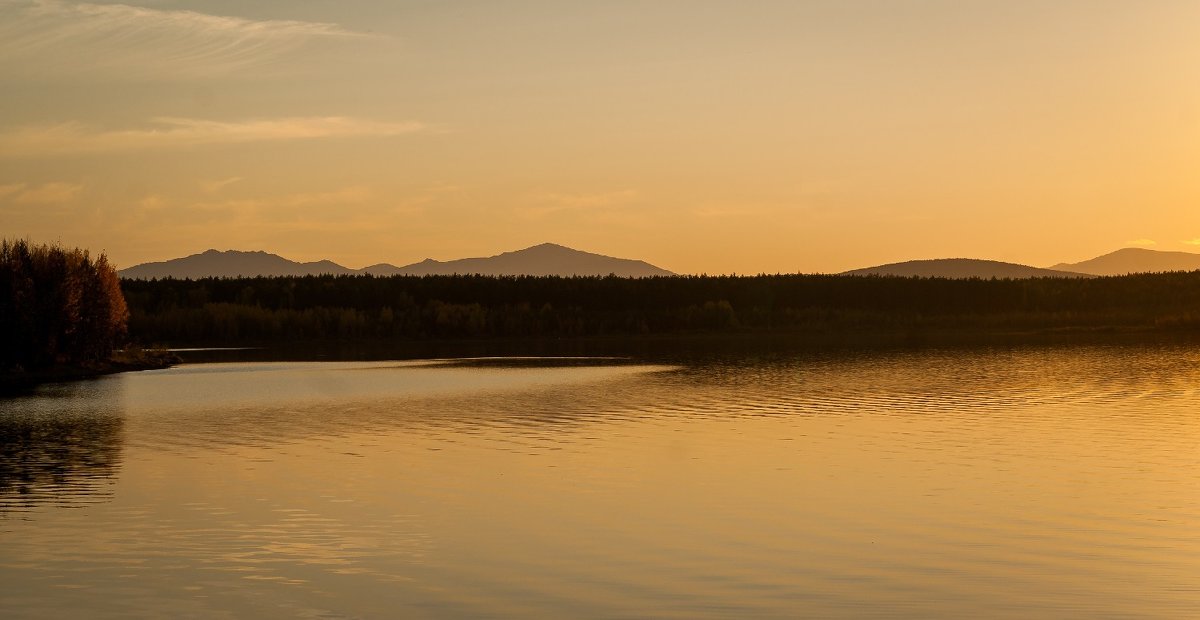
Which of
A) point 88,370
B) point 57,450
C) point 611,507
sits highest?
point 88,370

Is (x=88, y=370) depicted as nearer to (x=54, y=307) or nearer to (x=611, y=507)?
(x=54, y=307)

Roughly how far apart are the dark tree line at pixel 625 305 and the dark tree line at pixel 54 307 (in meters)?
30.1

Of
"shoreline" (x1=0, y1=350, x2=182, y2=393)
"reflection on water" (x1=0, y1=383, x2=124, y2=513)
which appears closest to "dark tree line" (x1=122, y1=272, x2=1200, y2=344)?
"shoreline" (x1=0, y1=350, x2=182, y2=393)

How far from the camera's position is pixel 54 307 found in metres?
51.2

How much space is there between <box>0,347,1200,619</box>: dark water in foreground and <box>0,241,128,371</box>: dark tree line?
15080 mm

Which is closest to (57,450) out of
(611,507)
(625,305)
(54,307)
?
(611,507)

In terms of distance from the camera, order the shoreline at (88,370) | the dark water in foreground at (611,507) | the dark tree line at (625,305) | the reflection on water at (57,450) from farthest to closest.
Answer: the dark tree line at (625,305)
the shoreline at (88,370)
the reflection on water at (57,450)
the dark water in foreground at (611,507)

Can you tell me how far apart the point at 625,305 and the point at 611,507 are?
9251 centimetres

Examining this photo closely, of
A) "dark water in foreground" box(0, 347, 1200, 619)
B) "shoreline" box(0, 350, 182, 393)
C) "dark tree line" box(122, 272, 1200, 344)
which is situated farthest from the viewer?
"dark tree line" box(122, 272, 1200, 344)

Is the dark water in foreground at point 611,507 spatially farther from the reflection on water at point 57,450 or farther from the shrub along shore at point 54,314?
the shrub along shore at point 54,314

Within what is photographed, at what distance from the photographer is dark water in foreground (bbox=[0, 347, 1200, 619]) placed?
1284 cm

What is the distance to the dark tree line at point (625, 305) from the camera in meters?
91.8

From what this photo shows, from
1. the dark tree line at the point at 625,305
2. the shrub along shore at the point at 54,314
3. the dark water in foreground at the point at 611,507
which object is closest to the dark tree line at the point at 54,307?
the shrub along shore at the point at 54,314

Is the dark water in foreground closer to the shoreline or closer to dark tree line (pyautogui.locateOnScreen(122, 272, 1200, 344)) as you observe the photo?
the shoreline
